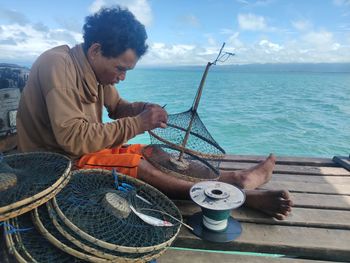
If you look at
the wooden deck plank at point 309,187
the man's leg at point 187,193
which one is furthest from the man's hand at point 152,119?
the wooden deck plank at point 309,187

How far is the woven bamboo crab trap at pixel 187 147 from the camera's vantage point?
2143 millimetres

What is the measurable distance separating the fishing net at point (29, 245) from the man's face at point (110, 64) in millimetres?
1192

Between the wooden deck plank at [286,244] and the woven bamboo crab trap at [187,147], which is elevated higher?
the woven bamboo crab trap at [187,147]

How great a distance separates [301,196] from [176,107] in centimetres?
1328

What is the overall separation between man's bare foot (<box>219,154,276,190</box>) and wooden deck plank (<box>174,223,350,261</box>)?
553 millimetres

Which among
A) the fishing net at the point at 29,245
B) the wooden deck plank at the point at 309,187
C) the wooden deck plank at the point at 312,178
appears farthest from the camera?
the wooden deck plank at the point at 312,178

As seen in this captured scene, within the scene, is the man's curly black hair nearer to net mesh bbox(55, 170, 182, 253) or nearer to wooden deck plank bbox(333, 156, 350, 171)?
net mesh bbox(55, 170, 182, 253)

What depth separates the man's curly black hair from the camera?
213 cm

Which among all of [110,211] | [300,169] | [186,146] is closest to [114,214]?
[110,211]

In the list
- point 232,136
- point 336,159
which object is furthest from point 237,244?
point 232,136

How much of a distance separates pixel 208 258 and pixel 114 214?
62 centimetres

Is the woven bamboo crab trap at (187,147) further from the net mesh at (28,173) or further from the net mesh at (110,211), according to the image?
the net mesh at (28,173)

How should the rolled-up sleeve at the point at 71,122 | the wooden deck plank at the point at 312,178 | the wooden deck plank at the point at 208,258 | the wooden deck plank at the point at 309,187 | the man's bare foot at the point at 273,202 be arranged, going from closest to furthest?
the wooden deck plank at the point at 208,258 → the rolled-up sleeve at the point at 71,122 → the man's bare foot at the point at 273,202 → the wooden deck plank at the point at 309,187 → the wooden deck plank at the point at 312,178

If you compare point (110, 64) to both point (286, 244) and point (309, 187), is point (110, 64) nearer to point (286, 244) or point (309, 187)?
point (286, 244)
